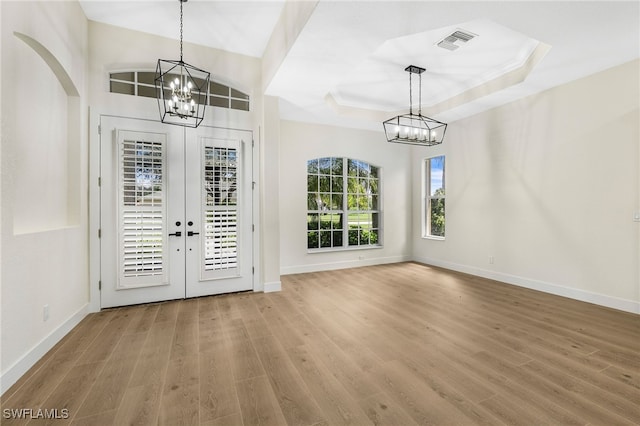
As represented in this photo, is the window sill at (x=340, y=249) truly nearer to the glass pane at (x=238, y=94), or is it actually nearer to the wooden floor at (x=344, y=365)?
the wooden floor at (x=344, y=365)

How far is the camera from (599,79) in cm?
393

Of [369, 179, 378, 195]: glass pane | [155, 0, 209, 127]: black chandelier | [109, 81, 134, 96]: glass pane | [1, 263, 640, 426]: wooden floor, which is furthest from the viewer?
[369, 179, 378, 195]: glass pane

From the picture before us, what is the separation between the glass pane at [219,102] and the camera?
433cm

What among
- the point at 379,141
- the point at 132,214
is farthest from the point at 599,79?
the point at 132,214

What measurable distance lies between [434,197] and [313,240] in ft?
9.78

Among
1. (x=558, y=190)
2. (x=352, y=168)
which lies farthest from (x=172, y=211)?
(x=558, y=190)

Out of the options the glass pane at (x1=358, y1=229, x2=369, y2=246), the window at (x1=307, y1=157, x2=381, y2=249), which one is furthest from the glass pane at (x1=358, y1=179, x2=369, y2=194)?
the glass pane at (x1=358, y1=229, x2=369, y2=246)

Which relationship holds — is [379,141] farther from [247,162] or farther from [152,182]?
[152,182]

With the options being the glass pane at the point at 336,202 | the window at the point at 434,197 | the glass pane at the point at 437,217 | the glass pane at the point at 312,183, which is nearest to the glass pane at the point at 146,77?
the glass pane at the point at 312,183

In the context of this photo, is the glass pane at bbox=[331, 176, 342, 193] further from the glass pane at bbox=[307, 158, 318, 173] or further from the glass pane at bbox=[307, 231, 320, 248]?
the glass pane at bbox=[307, 231, 320, 248]

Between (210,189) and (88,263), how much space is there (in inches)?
67.7

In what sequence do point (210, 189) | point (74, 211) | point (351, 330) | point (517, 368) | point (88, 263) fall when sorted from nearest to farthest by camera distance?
1. point (517, 368)
2. point (351, 330)
3. point (74, 211)
4. point (88, 263)
5. point (210, 189)

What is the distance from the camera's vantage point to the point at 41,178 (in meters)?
2.73

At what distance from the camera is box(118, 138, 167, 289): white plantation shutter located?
3771 mm
